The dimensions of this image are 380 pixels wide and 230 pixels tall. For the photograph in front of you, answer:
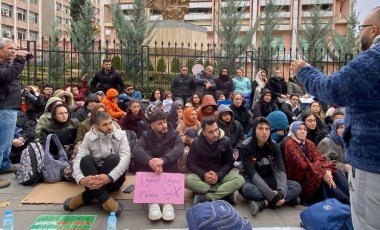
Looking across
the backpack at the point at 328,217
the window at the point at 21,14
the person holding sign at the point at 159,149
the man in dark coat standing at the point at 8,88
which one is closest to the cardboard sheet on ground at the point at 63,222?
the person holding sign at the point at 159,149

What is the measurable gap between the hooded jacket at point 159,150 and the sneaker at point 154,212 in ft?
1.91

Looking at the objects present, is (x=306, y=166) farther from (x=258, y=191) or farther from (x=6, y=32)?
(x=6, y=32)

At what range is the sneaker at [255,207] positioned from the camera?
4.37 meters

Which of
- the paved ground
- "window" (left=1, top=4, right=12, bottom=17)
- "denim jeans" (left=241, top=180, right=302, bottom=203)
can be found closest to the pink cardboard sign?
the paved ground

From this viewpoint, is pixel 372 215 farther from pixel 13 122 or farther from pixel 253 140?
pixel 13 122

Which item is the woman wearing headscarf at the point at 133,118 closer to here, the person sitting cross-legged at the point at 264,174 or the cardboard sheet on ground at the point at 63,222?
the person sitting cross-legged at the point at 264,174

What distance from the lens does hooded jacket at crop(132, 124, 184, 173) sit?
4.66 metres

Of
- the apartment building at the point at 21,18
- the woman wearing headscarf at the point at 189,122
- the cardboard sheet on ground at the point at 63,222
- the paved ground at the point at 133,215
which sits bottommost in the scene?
the paved ground at the point at 133,215

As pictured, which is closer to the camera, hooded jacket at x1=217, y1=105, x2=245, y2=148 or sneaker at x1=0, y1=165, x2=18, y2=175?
sneaker at x1=0, y1=165, x2=18, y2=175

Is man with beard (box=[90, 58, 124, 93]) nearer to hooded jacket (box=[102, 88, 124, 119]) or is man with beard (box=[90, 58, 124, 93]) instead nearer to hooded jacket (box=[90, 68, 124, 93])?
hooded jacket (box=[90, 68, 124, 93])

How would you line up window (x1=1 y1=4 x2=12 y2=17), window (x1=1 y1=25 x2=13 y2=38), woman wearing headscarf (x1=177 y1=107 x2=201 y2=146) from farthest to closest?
window (x1=1 y1=4 x2=12 y2=17) → window (x1=1 y1=25 x2=13 y2=38) → woman wearing headscarf (x1=177 y1=107 x2=201 y2=146)

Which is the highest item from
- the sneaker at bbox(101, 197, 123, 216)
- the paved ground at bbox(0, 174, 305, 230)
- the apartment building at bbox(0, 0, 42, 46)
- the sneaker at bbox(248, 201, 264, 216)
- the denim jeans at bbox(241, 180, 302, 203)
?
the apartment building at bbox(0, 0, 42, 46)

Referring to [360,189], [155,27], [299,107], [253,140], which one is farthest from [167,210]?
[155,27]

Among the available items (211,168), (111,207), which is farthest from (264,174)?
(111,207)
